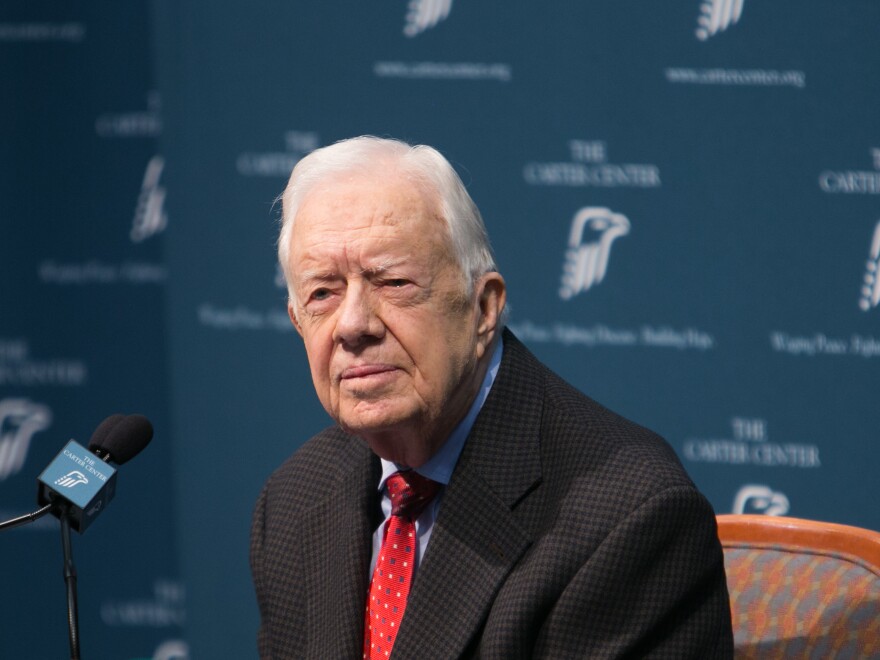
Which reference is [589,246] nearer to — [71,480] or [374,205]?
[374,205]

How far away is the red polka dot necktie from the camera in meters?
1.83

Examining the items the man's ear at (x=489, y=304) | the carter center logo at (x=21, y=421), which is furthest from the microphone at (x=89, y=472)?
the carter center logo at (x=21, y=421)

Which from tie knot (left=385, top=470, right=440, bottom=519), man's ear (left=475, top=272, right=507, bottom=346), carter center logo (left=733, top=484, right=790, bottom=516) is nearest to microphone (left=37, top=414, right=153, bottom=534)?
tie knot (left=385, top=470, right=440, bottom=519)

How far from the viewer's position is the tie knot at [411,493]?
6.16 ft

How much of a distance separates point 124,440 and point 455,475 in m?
0.52

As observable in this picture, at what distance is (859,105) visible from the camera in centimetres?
331

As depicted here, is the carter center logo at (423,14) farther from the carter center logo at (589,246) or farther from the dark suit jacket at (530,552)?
the dark suit jacket at (530,552)

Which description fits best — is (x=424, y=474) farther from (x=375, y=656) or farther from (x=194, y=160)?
(x=194, y=160)

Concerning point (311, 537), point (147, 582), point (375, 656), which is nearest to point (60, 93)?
point (147, 582)

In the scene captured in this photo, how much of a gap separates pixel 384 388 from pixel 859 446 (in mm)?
2140

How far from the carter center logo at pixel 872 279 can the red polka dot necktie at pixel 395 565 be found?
1.98 metres

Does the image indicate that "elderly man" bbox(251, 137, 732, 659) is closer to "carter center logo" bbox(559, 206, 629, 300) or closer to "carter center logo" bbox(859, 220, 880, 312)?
"carter center logo" bbox(559, 206, 629, 300)

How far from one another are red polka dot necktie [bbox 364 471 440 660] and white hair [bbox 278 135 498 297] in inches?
13.5

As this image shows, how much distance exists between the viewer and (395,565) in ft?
6.10
